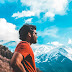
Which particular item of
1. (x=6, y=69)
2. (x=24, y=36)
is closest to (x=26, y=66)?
(x=24, y=36)

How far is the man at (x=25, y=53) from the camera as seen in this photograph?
2.80 m

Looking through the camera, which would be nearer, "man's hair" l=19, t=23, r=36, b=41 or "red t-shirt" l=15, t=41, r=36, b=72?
"red t-shirt" l=15, t=41, r=36, b=72

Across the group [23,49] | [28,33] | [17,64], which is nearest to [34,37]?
[28,33]

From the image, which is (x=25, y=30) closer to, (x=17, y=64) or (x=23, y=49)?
(x=23, y=49)

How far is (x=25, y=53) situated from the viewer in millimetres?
3035

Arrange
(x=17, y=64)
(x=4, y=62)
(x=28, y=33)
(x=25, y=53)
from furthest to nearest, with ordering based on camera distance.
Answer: (x=4, y=62) → (x=28, y=33) → (x=25, y=53) → (x=17, y=64)

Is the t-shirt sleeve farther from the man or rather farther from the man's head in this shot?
the man's head

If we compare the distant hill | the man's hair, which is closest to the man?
the man's hair

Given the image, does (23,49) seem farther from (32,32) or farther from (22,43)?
(32,32)

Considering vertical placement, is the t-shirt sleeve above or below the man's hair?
below

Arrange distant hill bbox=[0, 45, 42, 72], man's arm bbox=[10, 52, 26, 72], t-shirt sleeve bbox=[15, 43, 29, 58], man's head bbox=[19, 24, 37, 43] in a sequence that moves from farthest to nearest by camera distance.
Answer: distant hill bbox=[0, 45, 42, 72] < man's head bbox=[19, 24, 37, 43] < t-shirt sleeve bbox=[15, 43, 29, 58] < man's arm bbox=[10, 52, 26, 72]

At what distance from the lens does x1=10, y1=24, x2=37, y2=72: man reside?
2.80 metres

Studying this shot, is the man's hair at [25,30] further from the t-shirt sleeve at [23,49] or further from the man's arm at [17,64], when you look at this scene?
the man's arm at [17,64]

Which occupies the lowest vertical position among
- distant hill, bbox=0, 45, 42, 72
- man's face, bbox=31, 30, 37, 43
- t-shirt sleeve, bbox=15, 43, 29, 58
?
distant hill, bbox=0, 45, 42, 72
